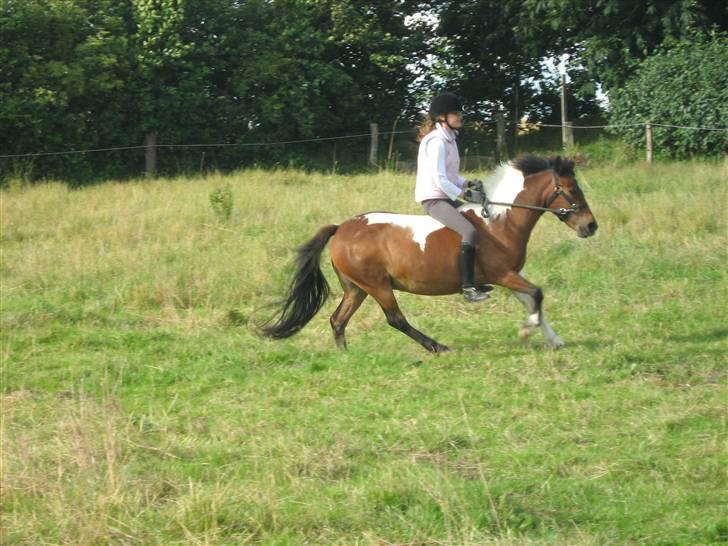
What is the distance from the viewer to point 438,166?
31.1 ft

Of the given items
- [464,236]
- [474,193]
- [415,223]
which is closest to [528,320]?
[464,236]

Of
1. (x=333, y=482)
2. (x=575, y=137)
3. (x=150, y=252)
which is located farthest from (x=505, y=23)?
(x=333, y=482)

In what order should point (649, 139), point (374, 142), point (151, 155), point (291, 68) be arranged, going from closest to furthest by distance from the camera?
point (649, 139) < point (151, 155) < point (374, 142) < point (291, 68)

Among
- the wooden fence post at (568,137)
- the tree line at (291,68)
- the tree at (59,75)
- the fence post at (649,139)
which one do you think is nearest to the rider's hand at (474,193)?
the fence post at (649,139)

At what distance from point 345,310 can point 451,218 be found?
138cm

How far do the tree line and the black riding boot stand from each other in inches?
561

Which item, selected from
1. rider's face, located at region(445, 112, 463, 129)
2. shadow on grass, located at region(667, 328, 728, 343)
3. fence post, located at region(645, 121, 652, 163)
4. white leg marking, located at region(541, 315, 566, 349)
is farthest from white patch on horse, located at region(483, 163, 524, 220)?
fence post, located at region(645, 121, 652, 163)

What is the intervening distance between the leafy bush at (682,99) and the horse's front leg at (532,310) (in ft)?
43.8

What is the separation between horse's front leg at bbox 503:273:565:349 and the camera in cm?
934

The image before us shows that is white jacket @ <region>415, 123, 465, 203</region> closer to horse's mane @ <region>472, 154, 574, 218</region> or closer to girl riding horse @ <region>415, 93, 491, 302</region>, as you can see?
girl riding horse @ <region>415, 93, 491, 302</region>

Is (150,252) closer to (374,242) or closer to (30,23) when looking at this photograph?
(374,242)

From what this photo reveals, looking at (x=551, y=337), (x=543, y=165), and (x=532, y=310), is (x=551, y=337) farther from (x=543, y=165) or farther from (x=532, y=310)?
(x=543, y=165)

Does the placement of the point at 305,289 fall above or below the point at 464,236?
below

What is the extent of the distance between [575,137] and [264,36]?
848 centimetres
